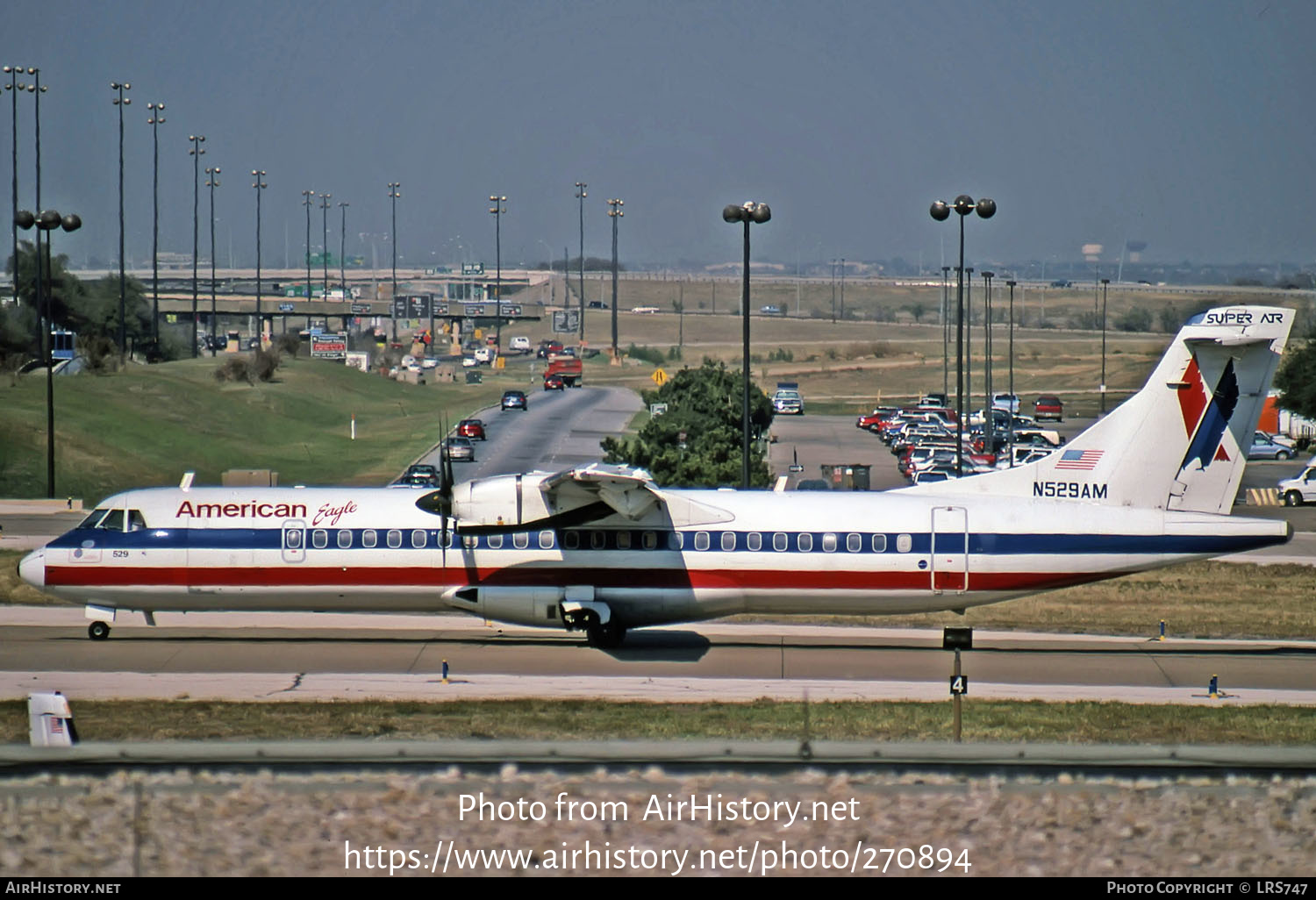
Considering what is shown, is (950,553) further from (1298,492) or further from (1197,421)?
(1298,492)

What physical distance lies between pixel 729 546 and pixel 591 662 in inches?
120

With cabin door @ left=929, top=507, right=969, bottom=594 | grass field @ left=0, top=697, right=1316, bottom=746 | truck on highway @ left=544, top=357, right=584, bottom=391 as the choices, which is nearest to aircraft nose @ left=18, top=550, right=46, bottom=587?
grass field @ left=0, top=697, right=1316, bottom=746

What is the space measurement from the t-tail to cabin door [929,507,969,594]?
2202mm

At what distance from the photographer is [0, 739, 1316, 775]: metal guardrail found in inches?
382

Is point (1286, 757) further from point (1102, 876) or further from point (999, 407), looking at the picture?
point (999, 407)

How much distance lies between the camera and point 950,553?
79.0ft

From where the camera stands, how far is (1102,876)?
31.3ft

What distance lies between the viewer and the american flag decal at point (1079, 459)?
2461 cm

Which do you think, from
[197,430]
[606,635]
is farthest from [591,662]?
[197,430]

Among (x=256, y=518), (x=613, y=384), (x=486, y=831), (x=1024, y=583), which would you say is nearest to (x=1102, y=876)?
(x=486, y=831)

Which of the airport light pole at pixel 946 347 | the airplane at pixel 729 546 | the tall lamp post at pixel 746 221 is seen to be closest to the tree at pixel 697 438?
the tall lamp post at pixel 746 221

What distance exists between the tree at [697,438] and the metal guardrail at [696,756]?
3172 cm

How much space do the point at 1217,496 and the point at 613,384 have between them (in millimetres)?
90413

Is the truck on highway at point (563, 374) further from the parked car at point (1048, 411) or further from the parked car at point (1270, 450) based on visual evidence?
the parked car at point (1270, 450)
